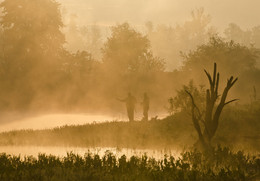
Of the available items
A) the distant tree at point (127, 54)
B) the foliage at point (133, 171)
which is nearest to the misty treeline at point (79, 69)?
the distant tree at point (127, 54)

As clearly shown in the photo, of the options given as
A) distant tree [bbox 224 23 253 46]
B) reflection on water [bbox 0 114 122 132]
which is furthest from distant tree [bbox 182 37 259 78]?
distant tree [bbox 224 23 253 46]

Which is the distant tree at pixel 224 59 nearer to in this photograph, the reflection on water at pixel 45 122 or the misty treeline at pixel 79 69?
the misty treeline at pixel 79 69

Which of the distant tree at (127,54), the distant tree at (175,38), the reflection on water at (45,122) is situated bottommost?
the reflection on water at (45,122)

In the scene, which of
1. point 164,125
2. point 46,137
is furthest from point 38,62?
point 164,125

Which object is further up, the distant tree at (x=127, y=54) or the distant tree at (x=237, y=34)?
the distant tree at (x=237, y=34)

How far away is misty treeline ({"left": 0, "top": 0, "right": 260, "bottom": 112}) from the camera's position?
61.6m

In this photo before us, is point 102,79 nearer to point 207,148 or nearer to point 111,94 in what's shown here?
point 111,94

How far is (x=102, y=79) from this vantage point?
69.0 metres

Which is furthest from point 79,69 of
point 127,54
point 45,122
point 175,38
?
point 175,38

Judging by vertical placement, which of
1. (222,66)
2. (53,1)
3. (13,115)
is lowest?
(13,115)

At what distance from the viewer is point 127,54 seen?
3007 inches

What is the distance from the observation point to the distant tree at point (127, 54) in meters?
74.4

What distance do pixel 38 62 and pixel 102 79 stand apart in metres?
10.2

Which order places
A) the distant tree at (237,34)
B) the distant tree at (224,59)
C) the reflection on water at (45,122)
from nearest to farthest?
the reflection on water at (45,122), the distant tree at (224,59), the distant tree at (237,34)
